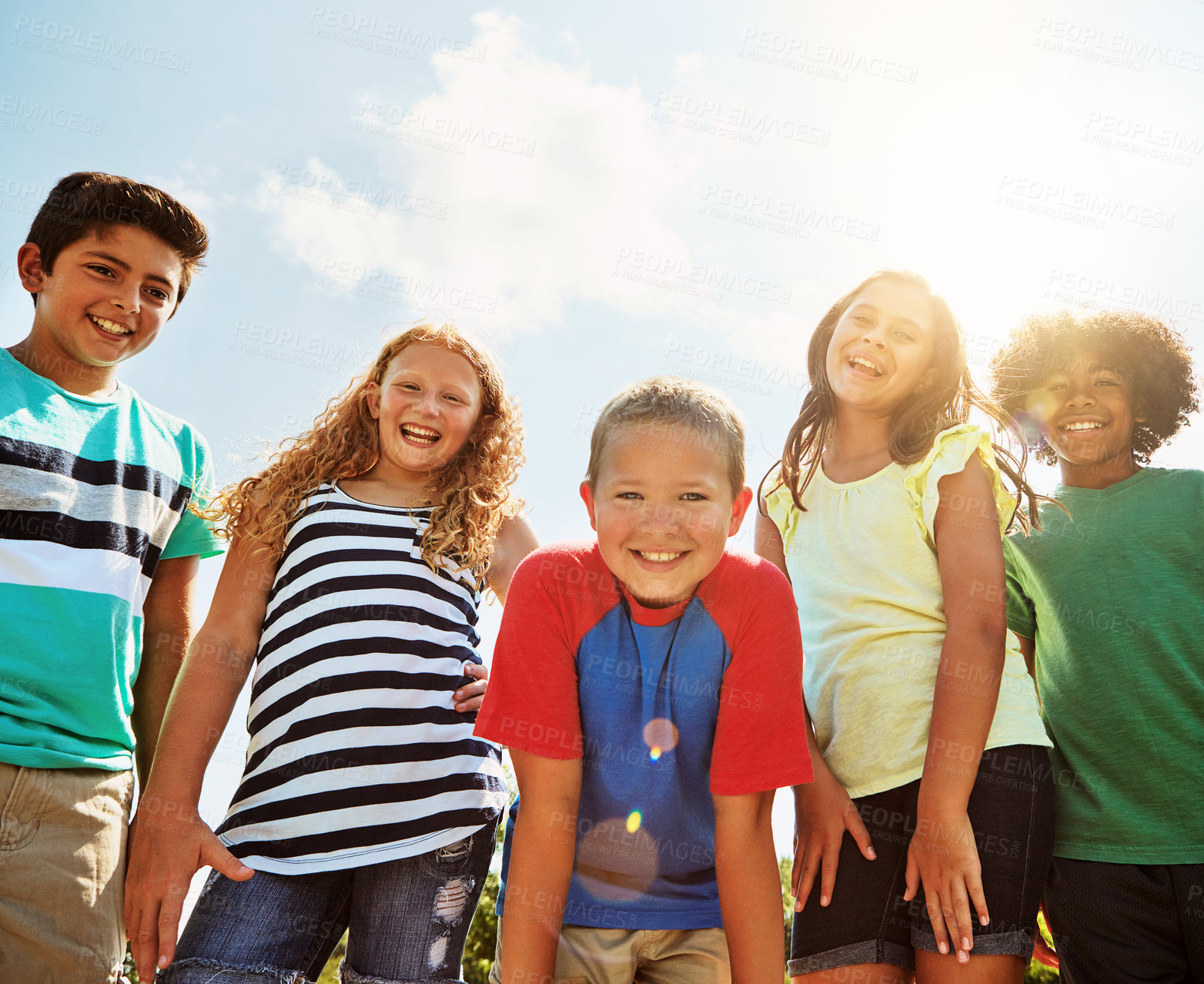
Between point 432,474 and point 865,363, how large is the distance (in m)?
1.60

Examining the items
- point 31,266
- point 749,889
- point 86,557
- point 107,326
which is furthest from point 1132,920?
point 31,266

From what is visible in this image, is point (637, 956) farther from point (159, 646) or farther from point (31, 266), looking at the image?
point (31, 266)

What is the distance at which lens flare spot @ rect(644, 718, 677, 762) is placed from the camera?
7.06ft

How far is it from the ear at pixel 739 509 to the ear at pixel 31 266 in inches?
103

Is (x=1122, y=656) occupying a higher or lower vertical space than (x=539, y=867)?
higher

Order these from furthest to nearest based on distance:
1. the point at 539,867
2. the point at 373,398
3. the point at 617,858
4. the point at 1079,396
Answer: the point at 1079,396
the point at 373,398
the point at 617,858
the point at 539,867

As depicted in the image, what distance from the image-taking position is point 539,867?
2.02 m

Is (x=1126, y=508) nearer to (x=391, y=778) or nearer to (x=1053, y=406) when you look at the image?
(x=1053, y=406)

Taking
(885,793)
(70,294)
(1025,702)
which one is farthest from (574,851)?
(70,294)

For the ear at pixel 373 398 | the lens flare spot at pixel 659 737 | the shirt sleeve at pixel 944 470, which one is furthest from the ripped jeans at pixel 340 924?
the shirt sleeve at pixel 944 470

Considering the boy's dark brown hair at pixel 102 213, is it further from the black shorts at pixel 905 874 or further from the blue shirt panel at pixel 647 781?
the black shorts at pixel 905 874

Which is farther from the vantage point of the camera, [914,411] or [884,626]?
[914,411]

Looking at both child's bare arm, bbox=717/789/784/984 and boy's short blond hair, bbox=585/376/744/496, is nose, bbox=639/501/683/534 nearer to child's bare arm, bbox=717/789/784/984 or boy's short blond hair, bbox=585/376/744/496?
boy's short blond hair, bbox=585/376/744/496

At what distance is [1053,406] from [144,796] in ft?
11.4
